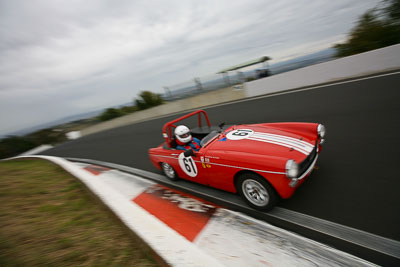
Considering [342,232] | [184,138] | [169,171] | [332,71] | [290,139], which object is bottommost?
[342,232]

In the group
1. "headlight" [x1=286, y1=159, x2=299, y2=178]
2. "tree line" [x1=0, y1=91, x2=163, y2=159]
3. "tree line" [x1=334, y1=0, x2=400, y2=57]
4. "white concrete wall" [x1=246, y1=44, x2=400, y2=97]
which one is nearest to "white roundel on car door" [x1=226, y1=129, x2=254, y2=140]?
"headlight" [x1=286, y1=159, x2=299, y2=178]

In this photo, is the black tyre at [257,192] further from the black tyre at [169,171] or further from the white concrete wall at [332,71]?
the white concrete wall at [332,71]

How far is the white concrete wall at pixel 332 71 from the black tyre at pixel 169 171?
8427mm

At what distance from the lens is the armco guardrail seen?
762cm

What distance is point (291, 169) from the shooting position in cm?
227

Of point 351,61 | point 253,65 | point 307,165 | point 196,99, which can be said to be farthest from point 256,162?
point 253,65

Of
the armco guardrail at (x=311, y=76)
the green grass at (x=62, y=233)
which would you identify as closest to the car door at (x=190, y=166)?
the green grass at (x=62, y=233)

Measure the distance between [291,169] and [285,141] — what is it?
70 centimetres

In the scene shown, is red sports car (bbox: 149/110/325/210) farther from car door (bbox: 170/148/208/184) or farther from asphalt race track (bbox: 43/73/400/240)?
asphalt race track (bbox: 43/73/400/240)

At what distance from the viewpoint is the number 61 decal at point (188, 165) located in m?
3.37

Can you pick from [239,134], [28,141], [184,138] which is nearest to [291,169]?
[239,134]

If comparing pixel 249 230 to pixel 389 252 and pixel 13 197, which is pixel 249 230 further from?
pixel 13 197

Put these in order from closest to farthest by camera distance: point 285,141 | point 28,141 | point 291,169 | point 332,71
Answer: point 291,169
point 285,141
point 332,71
point 28,141

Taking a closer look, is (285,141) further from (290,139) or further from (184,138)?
(184,138)
